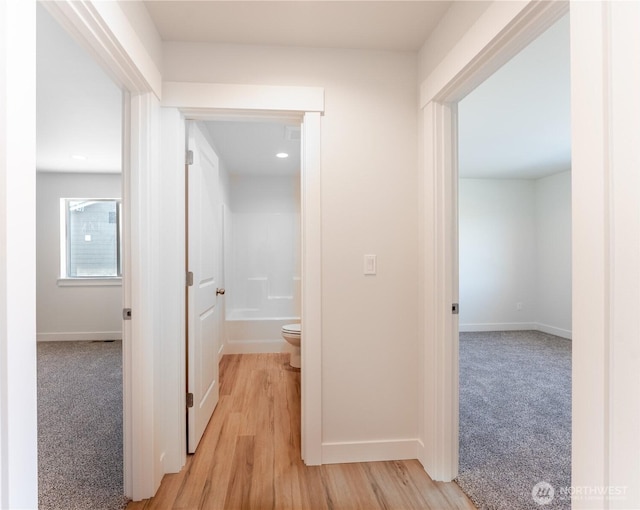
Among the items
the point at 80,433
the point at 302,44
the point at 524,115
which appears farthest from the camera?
the point at 524,115

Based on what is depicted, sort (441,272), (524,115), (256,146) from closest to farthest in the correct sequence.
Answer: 1. (441,272)
2. (524,115)
3. (256,146)

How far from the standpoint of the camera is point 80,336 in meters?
4.59

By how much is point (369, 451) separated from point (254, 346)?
2.44m

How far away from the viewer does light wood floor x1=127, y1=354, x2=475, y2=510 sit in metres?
1.58

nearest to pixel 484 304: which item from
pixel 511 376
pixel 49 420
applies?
pixel 511 376

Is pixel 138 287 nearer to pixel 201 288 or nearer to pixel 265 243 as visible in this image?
pixel 201 288

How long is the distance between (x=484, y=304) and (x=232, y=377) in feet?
13.0

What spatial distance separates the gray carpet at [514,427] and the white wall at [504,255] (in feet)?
3.81

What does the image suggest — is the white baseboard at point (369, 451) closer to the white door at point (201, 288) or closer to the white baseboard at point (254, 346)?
the white door at point (201, 288)

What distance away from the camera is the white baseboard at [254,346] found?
4.05 metres

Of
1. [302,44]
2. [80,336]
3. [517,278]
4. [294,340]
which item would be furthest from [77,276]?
[517,278]

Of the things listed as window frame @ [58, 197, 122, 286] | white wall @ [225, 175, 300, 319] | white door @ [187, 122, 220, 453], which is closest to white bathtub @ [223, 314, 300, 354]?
white wall @ [225, 175, 300, 319]

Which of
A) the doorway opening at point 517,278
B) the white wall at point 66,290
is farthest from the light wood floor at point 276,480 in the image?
the white wall at point 66,290

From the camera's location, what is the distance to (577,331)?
36.5 inches
